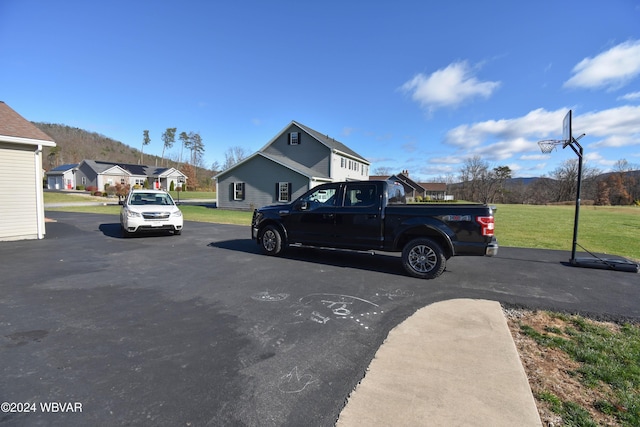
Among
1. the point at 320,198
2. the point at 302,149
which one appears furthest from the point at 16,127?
the point at 302,149

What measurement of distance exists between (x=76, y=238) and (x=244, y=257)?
6817 mm

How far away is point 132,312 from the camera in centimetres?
418

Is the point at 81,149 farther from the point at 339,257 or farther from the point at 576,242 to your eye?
the point at 576,242

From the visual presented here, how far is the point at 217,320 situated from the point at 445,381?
2.80 meters

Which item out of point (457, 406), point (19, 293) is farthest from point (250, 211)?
point (457, 406)

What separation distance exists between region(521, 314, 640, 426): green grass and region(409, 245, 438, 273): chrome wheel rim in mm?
2155

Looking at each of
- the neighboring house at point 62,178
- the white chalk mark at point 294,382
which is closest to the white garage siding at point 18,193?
the white chalk mark at point 294,382

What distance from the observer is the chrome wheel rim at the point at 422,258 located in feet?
20.1

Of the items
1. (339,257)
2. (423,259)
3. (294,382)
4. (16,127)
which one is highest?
(16,127)

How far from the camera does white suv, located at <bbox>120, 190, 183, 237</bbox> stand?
1008cm

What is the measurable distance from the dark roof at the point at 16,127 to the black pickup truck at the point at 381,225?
789 cm

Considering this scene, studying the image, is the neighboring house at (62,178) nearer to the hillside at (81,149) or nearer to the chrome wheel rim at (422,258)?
the hillside at (81,149)

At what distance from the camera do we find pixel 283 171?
945 inches

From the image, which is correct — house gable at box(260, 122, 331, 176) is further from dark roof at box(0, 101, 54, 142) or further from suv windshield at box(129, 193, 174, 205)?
dark roof at box(0, 101, 54, 142)
